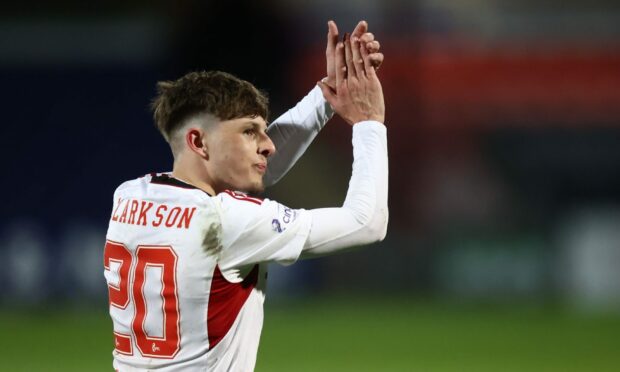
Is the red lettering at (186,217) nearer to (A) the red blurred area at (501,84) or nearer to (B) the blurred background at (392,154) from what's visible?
(B) the blurred background at (392,154)

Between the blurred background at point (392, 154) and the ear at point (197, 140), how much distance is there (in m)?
6.91

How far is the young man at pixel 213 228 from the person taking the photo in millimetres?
3271

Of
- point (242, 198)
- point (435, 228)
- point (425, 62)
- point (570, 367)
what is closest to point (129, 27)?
point (425, 62)

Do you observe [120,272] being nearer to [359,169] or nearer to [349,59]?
[359,169]

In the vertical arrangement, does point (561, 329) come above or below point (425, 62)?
below

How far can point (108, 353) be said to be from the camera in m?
8.92

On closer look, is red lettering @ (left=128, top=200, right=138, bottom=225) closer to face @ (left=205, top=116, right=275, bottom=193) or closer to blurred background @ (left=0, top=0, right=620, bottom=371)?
face @ (left=205, top=116, right=275, bottom=193)

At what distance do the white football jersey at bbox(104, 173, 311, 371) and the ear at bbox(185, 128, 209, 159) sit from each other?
0.12 m

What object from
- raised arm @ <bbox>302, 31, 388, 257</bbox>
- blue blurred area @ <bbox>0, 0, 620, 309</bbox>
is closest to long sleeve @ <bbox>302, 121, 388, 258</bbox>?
raised arm @ <bbox>302, 31, 388, 257</bbox>

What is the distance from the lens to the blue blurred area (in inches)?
528

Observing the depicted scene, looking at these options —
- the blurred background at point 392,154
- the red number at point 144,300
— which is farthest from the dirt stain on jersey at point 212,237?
the blurred background at point 392,154

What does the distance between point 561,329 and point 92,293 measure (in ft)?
19.1

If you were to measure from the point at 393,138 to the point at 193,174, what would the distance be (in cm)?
1200

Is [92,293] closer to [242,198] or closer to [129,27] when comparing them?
[129,27]
